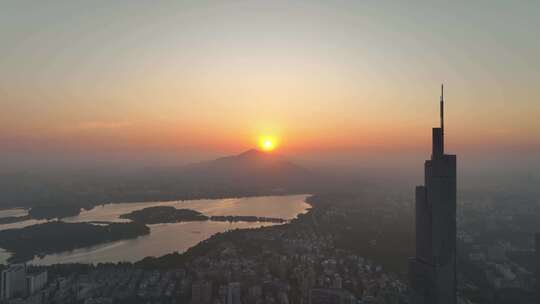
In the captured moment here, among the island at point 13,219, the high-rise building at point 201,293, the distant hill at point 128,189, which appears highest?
the distant hill at point 128,189

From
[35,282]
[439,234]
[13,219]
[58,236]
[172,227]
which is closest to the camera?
[439,234]

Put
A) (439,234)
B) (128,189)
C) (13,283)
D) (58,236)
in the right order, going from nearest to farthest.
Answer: (439,234), (13,283), (58,236), (128,189)

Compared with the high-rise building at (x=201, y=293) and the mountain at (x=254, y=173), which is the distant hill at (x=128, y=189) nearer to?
the mountain at (x=254, y=173)

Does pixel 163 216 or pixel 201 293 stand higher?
pixel 163 216

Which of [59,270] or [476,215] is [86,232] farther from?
[476,215]

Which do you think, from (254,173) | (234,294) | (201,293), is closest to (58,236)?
(201,293)

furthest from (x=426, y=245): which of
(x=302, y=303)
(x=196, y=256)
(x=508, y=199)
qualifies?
(x=508, y=199)

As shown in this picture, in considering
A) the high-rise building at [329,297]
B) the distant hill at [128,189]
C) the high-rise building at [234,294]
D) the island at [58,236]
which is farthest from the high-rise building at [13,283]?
the distant hill at [128,189]

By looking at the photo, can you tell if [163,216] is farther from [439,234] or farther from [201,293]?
[439,234]
